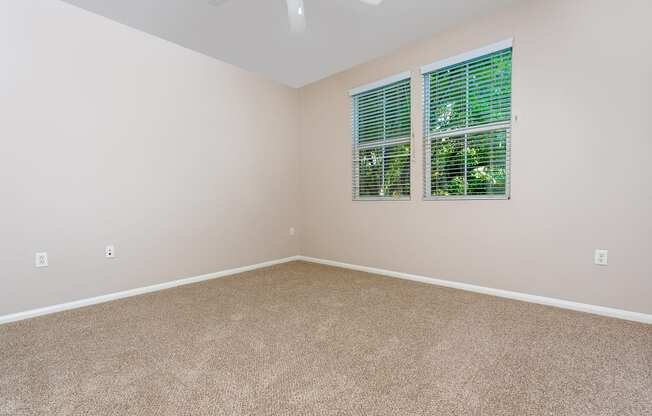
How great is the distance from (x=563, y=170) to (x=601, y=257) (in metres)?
0.67

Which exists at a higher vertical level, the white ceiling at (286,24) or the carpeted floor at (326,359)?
the white ceiling at (286,24)

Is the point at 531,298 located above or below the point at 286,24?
below

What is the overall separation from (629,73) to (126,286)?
4.17m

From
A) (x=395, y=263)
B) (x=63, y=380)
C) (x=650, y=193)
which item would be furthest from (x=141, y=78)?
(x=650, y=193)

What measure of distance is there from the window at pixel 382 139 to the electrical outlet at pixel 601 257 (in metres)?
1.54

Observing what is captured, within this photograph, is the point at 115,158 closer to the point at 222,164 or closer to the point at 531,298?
the point at 222,164

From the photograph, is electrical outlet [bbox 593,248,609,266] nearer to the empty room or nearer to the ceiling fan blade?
the empty room

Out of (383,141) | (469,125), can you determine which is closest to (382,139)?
(383,141)

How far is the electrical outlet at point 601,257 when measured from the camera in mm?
2117

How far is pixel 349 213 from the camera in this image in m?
3.69

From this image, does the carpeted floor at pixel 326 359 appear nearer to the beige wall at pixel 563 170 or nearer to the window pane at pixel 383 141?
the beige wall at pixel 563 170

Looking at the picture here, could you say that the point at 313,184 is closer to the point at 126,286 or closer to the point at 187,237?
the point at 187,237

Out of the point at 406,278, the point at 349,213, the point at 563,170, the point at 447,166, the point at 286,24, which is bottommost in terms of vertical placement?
the point at 406,278

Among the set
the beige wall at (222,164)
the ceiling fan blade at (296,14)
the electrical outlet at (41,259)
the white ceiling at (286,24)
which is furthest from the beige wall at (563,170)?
the electrical outlet at (41,259)
